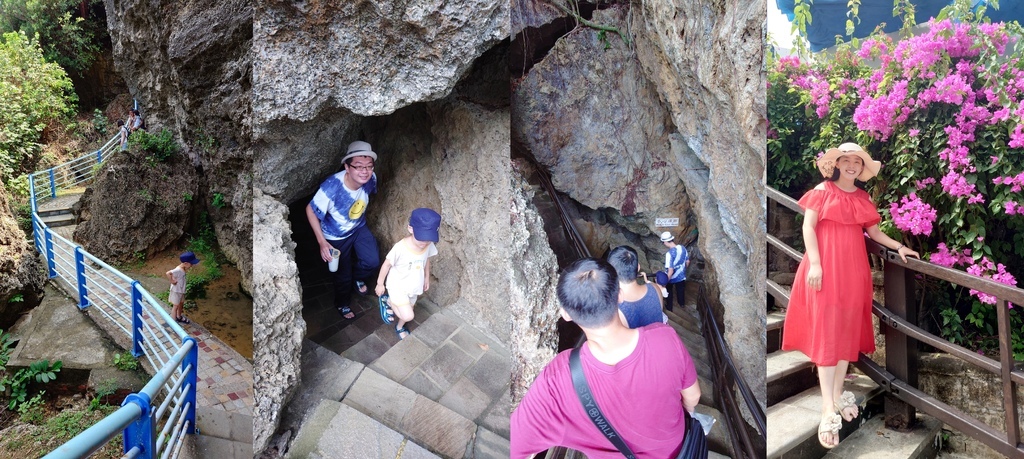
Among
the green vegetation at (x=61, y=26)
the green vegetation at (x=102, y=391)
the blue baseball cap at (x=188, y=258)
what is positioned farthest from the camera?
the blue baseball cap at (x=188, y=258)

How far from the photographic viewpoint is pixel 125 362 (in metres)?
2.42

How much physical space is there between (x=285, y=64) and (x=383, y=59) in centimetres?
38

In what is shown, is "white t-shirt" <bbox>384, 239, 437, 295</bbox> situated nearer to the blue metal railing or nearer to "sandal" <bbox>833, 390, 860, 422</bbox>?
the blue metal railing

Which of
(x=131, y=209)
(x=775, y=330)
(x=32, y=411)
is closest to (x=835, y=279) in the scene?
(x=775, y=330)

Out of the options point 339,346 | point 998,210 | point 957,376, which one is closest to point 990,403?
point 957,376

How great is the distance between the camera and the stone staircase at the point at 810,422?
1.77m

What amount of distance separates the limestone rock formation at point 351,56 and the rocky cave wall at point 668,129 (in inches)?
10.1

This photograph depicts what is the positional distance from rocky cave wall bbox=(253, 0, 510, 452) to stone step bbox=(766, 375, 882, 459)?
1.15 metres

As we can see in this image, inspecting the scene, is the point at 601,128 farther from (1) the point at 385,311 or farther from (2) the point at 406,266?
(1) the point at 385,311

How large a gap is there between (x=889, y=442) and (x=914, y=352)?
0.39 m

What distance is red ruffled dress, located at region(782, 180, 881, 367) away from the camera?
1.72 metres

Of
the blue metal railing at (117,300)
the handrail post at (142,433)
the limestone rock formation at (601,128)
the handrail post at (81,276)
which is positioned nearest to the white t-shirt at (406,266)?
the limestone rock formation at (601,128)

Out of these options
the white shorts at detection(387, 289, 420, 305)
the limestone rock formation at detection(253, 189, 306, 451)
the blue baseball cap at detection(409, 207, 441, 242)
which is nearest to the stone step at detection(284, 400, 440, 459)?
the limestone rock formation at detection(253, 189, 306, 451)

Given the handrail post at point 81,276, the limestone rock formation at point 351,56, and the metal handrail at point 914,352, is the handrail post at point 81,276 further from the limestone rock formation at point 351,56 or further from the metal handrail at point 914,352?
the metal handrail at point 914,352
